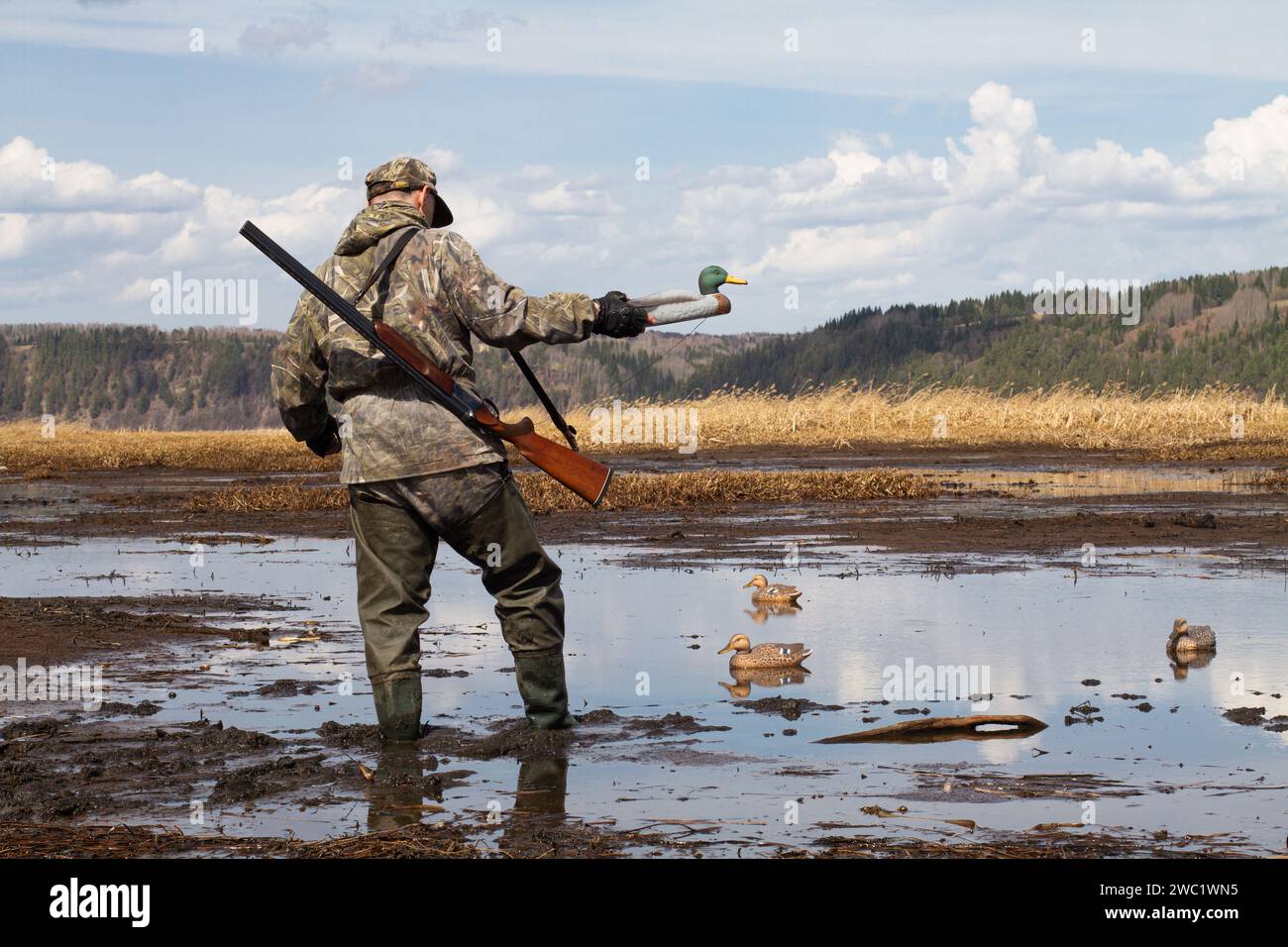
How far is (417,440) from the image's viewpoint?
23.4 ft

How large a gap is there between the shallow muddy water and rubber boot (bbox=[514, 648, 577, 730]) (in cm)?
38

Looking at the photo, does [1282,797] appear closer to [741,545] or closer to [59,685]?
[59,685]

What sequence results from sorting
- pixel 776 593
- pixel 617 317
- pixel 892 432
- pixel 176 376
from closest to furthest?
pixel 617 317 → pixel 776 593 → pixel 892 432 → pixel 176 376

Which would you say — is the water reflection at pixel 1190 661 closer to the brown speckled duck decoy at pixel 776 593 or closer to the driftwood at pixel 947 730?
the driftwood at pixel 947 730

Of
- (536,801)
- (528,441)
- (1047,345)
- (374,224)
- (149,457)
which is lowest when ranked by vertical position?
(536,801)

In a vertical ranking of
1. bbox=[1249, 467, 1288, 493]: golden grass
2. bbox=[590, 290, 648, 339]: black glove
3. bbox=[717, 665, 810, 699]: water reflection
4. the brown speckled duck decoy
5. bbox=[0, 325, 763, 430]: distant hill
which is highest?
bbox=[0, 325, 763, 430]: distant hill

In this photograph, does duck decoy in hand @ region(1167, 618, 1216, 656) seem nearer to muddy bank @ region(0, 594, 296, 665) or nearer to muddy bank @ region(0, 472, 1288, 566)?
muddy bank @ region(0, 472, 1288, 566)

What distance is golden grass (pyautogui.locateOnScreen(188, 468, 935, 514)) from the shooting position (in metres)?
21.0

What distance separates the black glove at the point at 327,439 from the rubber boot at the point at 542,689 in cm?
140

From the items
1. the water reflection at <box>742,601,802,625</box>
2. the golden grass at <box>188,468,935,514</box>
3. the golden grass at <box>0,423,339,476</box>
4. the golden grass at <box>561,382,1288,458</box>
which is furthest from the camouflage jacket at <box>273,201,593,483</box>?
the golden grass at <box>561,382,1288,458</box>

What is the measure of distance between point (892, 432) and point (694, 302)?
114 feet

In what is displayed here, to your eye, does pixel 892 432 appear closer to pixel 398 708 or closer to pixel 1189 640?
pixel 1189 640

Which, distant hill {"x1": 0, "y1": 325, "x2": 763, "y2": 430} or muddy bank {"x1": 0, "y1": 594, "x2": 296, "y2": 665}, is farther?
distant hill {"x1": 0, "y1": 325, "x2": 763, "y2": 430}

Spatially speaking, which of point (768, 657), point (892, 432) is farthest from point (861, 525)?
point (892, 432)
